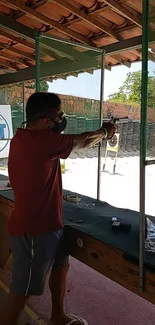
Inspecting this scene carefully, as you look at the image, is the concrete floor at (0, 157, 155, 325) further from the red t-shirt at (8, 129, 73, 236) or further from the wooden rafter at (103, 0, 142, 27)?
the wooden rafter at (103, 0, 142, 27)

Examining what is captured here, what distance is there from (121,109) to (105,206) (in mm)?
6211

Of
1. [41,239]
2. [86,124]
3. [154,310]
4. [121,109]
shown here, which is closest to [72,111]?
[86,124]

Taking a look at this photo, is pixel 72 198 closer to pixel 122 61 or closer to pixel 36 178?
pixel 36 178

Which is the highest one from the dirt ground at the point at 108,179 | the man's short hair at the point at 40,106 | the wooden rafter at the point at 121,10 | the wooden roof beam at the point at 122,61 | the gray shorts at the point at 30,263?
the wooden rafter at the point at 121,10

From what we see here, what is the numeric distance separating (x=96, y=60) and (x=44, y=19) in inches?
20.3

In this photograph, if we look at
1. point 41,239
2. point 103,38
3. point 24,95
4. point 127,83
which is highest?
point 127,83

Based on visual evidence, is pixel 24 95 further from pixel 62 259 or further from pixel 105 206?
pixel 62 259

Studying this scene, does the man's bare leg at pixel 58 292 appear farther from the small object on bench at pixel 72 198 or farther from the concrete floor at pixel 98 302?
the small object on bench at pixel 72 198

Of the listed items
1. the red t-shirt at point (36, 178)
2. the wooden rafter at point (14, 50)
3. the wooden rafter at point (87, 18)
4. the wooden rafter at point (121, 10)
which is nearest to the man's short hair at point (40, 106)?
the red t-shirt at point (36, 178)

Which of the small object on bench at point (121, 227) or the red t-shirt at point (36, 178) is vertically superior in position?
the red t-shirt at point (36, 178)

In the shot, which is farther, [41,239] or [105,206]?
[105,206]

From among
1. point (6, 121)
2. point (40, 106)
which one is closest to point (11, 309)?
point (40, 106)

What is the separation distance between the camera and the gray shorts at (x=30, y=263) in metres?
1.33

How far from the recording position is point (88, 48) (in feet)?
7.68
